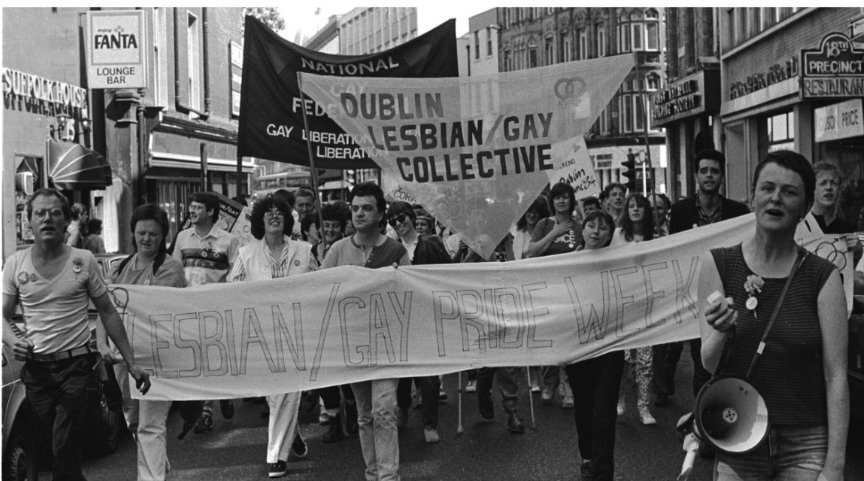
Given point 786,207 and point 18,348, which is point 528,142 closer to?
point 18,348

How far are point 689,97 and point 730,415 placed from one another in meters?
26.8

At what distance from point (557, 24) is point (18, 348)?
215ft

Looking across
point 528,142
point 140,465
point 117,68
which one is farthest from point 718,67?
point 140,465

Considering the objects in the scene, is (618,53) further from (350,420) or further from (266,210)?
(266,210)

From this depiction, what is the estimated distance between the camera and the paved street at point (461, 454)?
7.30 metres

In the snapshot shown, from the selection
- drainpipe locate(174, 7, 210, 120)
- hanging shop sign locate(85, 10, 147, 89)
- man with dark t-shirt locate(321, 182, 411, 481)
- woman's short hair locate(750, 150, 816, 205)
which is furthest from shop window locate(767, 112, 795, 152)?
woman's short hair locate(750, 150, 816, 205)

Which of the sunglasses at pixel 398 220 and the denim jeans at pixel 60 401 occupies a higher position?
the sunglasses at pixel 398 220

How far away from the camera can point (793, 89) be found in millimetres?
20797

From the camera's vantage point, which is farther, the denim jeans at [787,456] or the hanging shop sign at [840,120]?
the hanging shop sign at [840,120]

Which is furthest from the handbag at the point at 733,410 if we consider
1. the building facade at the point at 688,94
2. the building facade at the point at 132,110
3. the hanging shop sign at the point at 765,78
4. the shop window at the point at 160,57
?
the shop window at the point at 160,57

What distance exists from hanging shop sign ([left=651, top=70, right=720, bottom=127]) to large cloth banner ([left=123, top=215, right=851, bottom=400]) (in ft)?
70.3

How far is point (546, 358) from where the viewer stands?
721 centimetres

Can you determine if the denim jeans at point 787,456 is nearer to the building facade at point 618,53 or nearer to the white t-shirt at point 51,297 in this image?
the white t-shirt at point 51,297

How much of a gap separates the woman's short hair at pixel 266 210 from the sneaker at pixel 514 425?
7.57ft
